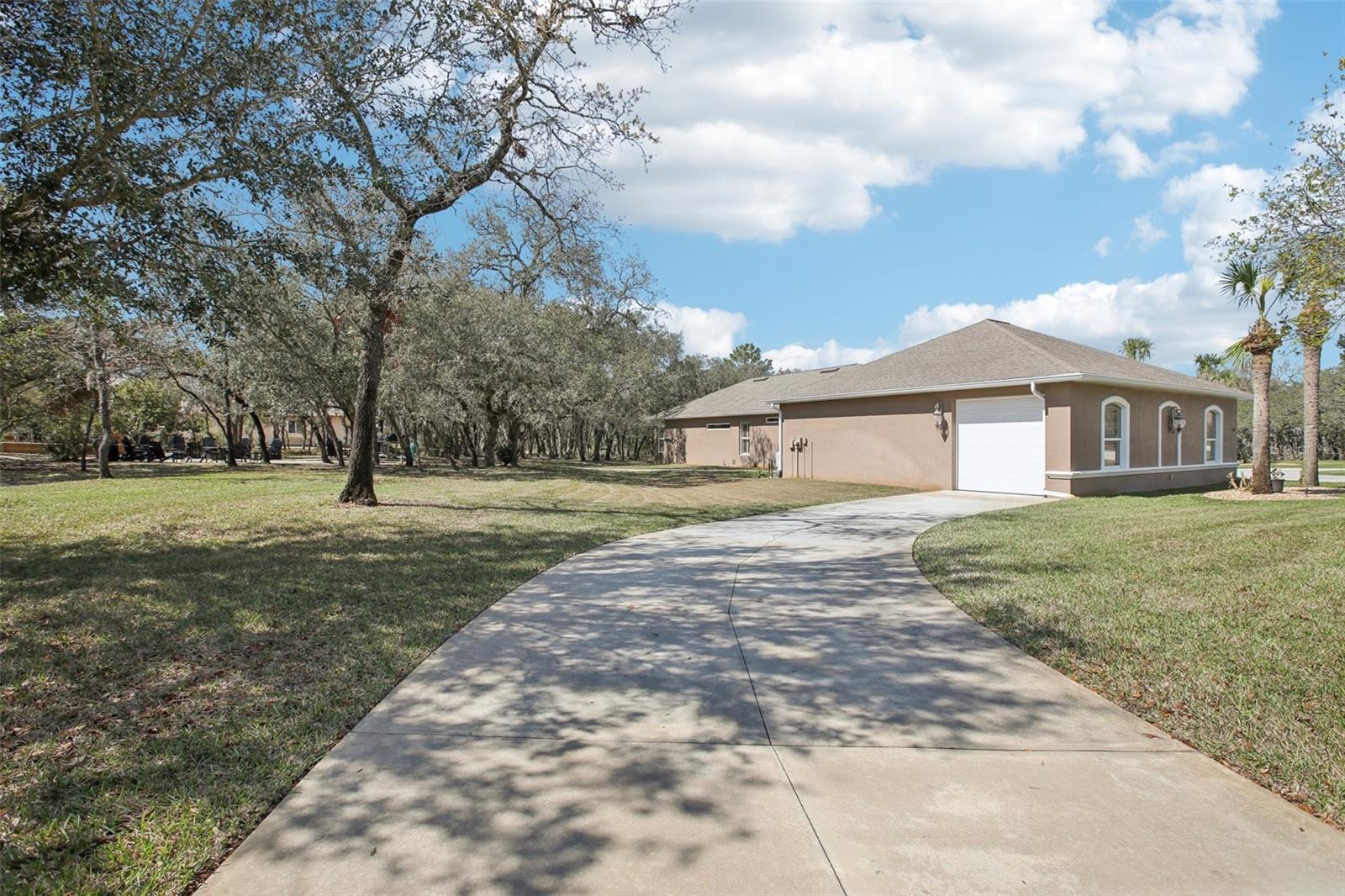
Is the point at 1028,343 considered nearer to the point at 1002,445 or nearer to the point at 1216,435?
the point at 1002,445

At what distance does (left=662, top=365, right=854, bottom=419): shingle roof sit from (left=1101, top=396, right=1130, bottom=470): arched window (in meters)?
10.5

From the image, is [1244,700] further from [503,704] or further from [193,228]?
[193,228]

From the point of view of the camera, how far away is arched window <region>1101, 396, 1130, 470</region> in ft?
54.0

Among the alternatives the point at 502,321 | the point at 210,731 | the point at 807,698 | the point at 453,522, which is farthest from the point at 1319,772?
the point at 502,321

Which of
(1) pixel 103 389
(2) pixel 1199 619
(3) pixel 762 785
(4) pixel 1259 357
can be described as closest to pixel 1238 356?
(4) pixel 1259 357

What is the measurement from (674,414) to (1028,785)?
33143 mm

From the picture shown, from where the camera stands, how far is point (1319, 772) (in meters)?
3.04

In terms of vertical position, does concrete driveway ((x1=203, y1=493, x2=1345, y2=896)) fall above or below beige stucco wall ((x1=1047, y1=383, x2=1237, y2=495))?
below

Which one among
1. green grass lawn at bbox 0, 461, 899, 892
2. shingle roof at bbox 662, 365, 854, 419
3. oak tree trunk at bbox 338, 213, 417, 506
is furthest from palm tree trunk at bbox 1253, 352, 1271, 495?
oak tree trunk at bbox 338, 213, 417, 506

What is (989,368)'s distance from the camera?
56.0ft

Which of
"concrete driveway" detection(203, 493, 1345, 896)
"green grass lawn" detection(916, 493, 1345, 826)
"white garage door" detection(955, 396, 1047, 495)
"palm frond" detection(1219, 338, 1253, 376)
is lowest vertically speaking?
"concrete driveway" detection(203, 493, 1345, 896)

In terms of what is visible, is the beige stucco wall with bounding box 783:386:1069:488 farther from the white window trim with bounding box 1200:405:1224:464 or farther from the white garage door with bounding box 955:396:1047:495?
the white window trim with bounding box 1200:405:1224:464

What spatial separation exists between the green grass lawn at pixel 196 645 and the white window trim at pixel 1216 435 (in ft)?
54.3

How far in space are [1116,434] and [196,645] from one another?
18237 millimetres
